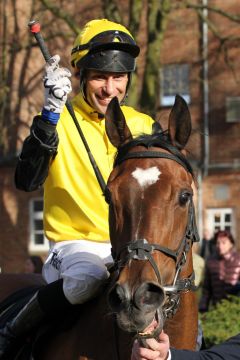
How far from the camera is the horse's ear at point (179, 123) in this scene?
4816 mm

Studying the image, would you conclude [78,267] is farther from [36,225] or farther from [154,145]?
[36,225]

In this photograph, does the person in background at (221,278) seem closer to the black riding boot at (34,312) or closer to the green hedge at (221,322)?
the green hedge at (221,322)

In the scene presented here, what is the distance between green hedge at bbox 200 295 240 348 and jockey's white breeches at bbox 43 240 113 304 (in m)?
3.35

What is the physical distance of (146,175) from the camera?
4586mm

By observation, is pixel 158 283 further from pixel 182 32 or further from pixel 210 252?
pixel 182 32

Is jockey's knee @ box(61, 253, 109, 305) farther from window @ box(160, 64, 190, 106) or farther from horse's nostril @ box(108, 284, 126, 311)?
window @ box(160, 64, 190, 106)

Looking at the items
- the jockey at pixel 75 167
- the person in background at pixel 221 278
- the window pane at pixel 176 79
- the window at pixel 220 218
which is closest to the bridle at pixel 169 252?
the jockey at pixel 75 167

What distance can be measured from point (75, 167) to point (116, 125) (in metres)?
0.64

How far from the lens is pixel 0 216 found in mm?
27984

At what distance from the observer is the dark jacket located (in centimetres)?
385

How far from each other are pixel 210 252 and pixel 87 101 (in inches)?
397

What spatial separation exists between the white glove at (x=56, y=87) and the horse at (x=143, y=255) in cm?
30

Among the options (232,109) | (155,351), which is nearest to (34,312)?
(155,351)

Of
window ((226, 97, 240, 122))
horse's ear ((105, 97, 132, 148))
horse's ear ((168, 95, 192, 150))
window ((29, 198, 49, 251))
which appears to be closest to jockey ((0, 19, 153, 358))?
horse's ear ((105, 97, 132, 148))
